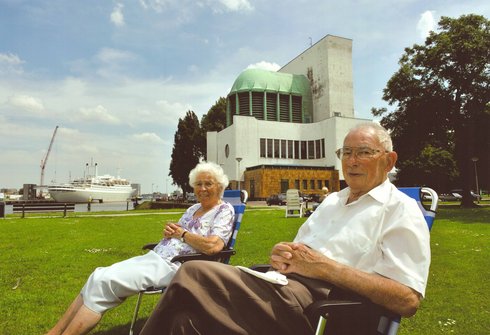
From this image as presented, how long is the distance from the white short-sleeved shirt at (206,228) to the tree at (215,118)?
60163 millimetres

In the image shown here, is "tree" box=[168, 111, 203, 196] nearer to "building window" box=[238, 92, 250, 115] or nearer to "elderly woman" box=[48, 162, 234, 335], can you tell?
"building window" box=[238, 92, 250, 115]

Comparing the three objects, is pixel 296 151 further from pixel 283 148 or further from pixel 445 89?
pixel 445 89

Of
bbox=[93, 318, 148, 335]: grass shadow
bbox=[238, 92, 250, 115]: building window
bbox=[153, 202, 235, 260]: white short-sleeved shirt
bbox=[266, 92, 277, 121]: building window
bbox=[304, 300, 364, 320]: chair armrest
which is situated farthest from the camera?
bbox=[266, 92, 277, 121]: building window

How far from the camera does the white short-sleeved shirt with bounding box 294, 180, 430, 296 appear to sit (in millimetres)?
2355

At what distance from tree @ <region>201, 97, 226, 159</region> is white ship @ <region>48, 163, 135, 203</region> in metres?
43.3

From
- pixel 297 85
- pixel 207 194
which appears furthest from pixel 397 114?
pixel 297 85

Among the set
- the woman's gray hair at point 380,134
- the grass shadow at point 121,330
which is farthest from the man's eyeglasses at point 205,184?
the woman's gray hair at point 380,134

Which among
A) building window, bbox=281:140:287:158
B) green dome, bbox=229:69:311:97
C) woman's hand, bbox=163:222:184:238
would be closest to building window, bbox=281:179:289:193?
building window, bbox=281:140:287:158

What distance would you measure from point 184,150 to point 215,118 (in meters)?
10.8

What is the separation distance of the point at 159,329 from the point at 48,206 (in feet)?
79.2

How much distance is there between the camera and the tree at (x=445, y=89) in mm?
26688

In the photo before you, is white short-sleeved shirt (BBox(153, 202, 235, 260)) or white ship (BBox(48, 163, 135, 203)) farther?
white ship (BBox(48, 163, 135, 203))

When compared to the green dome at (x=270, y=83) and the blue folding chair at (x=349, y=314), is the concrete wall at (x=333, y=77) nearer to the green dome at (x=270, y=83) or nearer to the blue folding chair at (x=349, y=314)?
the green dome at (x=270, y=83)

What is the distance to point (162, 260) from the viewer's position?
12.5ft
